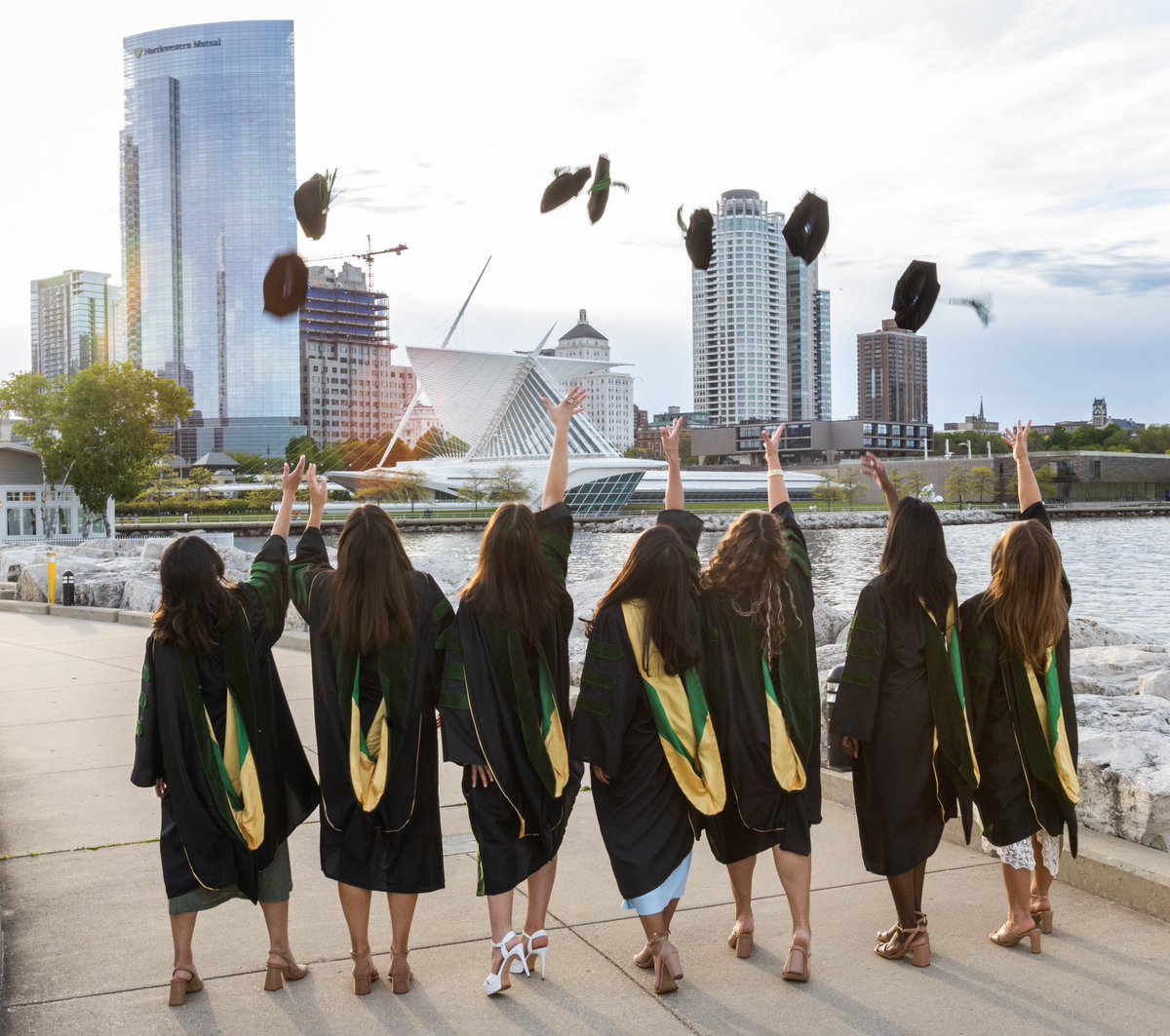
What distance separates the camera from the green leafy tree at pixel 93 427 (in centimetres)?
3869

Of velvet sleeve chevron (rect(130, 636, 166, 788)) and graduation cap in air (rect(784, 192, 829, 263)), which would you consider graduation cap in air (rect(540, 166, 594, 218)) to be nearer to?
graduation cap in air (rect(784, 192, 829, 263))

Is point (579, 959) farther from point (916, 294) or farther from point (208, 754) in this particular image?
point (916, 294)

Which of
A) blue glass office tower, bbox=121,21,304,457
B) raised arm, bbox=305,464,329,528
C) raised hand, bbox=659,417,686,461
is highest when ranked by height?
blue glass office tower, bbox=121,21,304,457

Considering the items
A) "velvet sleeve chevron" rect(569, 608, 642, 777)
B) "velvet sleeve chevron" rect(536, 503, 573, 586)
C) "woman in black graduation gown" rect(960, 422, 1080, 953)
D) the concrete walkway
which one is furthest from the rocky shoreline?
"velvet sleeve chevron" rect(536, 503, 573, 586)

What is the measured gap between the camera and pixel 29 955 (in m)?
4.45

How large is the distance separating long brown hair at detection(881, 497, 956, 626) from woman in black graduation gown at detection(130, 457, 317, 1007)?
2224mm

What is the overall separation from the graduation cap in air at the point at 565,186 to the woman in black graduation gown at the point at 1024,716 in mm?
3238

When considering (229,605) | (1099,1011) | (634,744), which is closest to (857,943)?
(1099,1011)

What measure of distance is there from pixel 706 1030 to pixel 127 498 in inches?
1596

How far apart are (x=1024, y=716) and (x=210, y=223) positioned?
638ft

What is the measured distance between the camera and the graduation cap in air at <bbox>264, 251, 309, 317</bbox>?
5.43 m

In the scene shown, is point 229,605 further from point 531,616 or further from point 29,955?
point 29,955

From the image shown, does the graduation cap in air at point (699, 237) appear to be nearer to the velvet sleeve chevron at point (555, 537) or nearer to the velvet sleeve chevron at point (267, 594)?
the velvet sleeve chevron at point (555, 537)

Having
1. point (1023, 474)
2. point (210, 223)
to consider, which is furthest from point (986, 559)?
point (210, 223)
